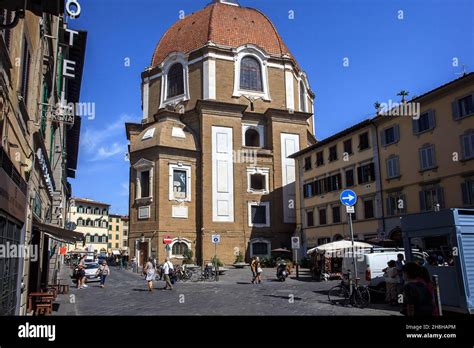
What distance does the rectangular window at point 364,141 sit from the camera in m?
33.3

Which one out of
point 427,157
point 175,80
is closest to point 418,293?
point 427,157

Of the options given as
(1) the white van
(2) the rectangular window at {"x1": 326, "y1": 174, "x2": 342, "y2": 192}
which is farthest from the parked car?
(1) the white van

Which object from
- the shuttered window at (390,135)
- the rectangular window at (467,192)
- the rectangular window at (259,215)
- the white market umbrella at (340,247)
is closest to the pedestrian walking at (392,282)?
the white market umbrella at (340,247)

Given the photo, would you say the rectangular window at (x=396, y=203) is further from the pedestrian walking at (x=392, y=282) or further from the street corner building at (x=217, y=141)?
the pedestrian walking at (x=392, y=282)

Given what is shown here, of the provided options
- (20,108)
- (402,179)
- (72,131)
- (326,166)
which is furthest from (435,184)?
(72,131)

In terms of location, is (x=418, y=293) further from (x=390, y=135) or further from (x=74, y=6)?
(x=390, y=135)

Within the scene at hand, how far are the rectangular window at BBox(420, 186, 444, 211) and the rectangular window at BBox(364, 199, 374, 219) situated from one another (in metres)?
4.69

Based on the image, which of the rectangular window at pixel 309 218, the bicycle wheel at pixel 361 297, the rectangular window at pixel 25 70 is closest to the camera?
the rectangular window at pixel 25 70

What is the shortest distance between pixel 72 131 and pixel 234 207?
16.7 m

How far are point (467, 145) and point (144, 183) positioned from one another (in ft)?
91.6

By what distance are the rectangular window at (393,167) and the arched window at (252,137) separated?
17.7 meters

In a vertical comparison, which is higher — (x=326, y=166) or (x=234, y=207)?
(x=326, y=166)

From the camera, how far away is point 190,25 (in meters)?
49.7
